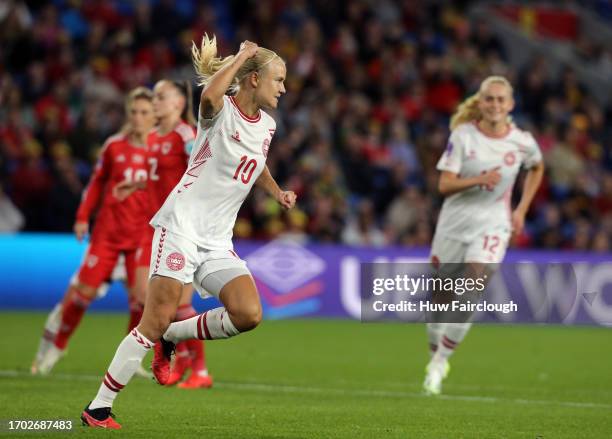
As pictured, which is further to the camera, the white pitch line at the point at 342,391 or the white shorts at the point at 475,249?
the white shorts at the point at 475,249

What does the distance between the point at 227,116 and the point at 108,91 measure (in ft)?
43.5

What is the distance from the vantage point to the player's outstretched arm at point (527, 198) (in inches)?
445

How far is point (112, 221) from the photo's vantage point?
38.4 ft

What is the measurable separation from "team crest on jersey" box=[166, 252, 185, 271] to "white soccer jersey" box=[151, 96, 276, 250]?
0.16m

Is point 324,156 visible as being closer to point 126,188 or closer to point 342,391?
point 126,188

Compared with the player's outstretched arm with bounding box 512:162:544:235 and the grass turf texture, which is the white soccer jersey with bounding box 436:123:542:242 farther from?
the grass turf texture

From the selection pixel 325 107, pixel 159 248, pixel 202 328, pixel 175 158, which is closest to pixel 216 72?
pixel 159 248

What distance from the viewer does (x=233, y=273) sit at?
8.15 metres

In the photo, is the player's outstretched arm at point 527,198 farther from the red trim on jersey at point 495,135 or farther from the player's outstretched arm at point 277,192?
the player's outstretched arm at point 277,192

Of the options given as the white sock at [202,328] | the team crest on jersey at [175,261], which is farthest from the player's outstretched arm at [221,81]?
the white sock at [202,328]

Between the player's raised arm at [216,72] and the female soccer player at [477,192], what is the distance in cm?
342

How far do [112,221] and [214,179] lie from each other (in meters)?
3.80

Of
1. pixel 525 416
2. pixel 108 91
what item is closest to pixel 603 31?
pixel 108 91

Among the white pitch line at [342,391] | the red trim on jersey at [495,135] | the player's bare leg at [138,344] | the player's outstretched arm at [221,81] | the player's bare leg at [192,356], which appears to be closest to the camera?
the player's outstretched arm at [221,81]
